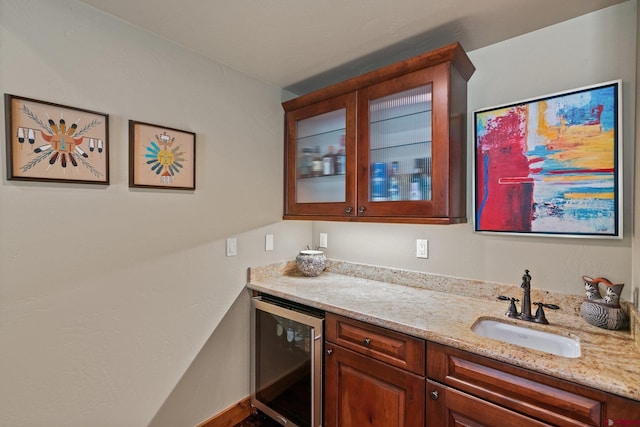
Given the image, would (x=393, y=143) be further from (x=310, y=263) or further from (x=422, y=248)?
(x=310, y=263)

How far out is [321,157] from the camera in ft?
6.94

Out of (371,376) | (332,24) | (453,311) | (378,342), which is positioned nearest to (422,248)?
(453,311)

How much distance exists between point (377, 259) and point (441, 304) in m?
0.62

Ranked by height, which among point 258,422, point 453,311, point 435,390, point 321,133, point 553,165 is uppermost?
point 321,133

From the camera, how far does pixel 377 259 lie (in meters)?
2.20

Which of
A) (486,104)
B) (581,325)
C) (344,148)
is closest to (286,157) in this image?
(344,148)

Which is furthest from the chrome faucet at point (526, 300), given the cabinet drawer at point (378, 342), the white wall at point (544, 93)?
the cabinet drawer at point (378, 342)

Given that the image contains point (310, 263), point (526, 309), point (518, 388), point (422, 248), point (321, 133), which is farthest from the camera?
point (310, 263)

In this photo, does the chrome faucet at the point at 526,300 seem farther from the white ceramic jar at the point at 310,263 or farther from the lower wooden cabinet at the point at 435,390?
the white ceramic jar at the point at 310,263

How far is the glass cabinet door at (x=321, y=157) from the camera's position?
1.94 m

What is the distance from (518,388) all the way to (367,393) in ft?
2.23

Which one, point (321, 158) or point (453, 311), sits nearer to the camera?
point (453, 311)

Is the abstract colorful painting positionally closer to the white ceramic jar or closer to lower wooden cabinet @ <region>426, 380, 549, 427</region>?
lower wooden cabinet @ <region>426, 380, 549, 427</region>

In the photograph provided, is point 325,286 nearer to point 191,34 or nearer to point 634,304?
point 634,304
